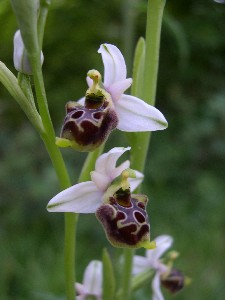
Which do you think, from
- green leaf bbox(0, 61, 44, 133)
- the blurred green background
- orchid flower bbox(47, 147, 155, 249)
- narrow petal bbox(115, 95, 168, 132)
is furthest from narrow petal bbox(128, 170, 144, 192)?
the blurred green background

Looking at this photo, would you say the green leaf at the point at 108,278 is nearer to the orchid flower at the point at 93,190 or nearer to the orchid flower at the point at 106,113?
the orchid flower at the point at 93,190

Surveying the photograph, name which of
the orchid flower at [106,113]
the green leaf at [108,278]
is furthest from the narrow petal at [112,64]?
the green leaf at [108,278]

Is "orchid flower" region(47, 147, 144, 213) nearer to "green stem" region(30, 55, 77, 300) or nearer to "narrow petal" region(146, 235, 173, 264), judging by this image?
"green stem" region(30, 55, 77, 300)

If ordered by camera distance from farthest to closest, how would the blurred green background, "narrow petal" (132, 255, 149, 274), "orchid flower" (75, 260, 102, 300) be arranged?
the blurred green background < "narrow petal" (132, 255, 149, 274) < "orchid flower" (75, 260, 102, 300)

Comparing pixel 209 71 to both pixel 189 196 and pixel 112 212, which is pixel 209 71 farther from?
pixel 112 212

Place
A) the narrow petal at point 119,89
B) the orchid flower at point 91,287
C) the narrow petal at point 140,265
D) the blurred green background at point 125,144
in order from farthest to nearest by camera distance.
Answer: the blurred green background at point 125,144
the narrow petal at point 140,265
the orchid flower at point 91,287
the narrow petal at point 119,89

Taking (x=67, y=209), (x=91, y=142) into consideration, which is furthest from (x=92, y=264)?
(x=91, y=142)
